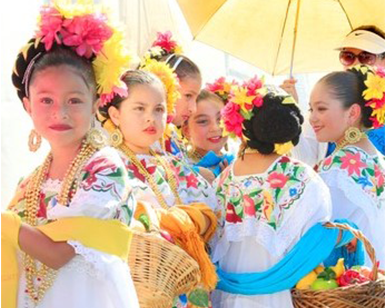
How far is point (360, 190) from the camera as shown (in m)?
3.62

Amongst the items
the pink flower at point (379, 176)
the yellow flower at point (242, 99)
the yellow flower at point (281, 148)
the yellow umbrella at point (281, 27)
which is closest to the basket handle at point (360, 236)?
the yellow flower at point (281, 148)

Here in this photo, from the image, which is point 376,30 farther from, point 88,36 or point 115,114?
point 88,36

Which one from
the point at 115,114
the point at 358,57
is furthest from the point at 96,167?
the point at 358,57

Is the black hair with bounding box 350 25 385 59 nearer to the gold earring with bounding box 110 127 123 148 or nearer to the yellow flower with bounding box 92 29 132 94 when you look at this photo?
the gold earring with bounding box 110 127 123 148

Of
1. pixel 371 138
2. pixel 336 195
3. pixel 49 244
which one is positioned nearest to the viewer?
pixel 49 244

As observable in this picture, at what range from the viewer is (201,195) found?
10.8 feet

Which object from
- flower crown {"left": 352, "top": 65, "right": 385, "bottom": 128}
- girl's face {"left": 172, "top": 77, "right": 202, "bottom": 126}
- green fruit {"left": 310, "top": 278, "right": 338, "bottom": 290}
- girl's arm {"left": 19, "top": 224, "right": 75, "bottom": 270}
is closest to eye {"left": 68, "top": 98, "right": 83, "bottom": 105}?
girl's arm {"left": 19, "top": 224, "right": 75, "bottom": 270}

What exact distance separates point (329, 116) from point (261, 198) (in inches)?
37.5

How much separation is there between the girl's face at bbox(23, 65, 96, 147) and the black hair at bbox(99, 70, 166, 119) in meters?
0.91

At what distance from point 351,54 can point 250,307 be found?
2028 mm

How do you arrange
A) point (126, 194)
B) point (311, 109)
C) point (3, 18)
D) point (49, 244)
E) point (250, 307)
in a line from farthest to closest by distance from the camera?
point (311, 109), point (3, 18), point (250, 307), point (126, 194), point (49, 244)

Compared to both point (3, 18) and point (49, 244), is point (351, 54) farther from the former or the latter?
point (49, 244)

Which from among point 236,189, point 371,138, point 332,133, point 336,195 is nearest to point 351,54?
point 371,138

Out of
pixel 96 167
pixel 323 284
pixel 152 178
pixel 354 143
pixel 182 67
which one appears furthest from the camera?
pixel 182 67
